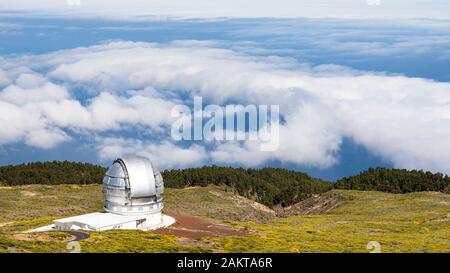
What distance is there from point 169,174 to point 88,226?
101m

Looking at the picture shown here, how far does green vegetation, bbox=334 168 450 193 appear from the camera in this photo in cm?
14538

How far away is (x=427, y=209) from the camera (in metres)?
102

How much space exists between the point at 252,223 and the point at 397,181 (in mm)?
77055

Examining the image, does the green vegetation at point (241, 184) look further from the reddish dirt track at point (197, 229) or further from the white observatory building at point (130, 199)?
the white observatory building at point (130, 199)

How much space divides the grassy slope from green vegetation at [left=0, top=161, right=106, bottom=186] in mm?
33062

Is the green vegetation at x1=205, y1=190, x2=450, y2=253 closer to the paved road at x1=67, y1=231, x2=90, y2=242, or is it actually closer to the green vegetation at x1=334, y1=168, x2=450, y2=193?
the paved road at x1=67, y1=231, x2=90, y2=242

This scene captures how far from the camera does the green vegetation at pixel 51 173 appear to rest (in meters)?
161

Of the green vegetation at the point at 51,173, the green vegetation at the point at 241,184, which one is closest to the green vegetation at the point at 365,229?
the green vegetation at the point at 241,184

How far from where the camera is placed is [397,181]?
5915 inches

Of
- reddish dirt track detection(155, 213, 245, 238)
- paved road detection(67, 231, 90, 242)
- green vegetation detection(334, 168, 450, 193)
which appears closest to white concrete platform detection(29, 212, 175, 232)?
reddish dirt track detection(155, 213, 245, 238)
